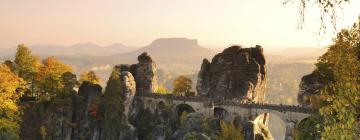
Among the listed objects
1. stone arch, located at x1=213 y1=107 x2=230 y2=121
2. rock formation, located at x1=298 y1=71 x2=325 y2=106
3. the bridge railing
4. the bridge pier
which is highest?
rock formation, located at x1=298 y1=71 x2=325 y2=106

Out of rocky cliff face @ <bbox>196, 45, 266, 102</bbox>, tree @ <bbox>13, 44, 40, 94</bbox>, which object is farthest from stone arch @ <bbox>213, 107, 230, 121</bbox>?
tree @ <bbox>13, 44, 40, 94</bbox>

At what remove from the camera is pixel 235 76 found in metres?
87.1

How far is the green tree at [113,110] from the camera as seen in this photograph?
8219 centimetres

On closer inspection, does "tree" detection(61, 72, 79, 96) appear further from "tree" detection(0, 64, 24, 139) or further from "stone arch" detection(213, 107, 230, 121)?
"stone arch" detection(213, 107, 230, 121)

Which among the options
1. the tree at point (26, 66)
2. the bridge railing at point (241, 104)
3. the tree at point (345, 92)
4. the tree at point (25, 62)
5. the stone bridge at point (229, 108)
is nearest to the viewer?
the tree at point (345, 92)

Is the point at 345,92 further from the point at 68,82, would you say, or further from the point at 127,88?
the point at 68,82

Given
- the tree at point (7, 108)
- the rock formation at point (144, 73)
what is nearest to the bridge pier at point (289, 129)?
the rock formation at point (144, 73)

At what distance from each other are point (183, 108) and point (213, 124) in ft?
54.2

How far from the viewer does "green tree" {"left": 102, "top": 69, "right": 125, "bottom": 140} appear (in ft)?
270

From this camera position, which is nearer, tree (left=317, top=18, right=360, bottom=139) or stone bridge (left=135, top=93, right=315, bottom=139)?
tree (left=317, top=18, right=360, bottom=139)

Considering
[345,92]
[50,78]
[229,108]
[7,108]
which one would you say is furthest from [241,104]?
[345,92]

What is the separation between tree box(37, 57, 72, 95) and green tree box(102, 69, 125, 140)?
962cm

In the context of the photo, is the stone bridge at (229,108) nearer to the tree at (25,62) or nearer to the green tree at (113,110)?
the green tree at (113,110)

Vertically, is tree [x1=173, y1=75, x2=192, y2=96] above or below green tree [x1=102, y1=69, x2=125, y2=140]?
above
